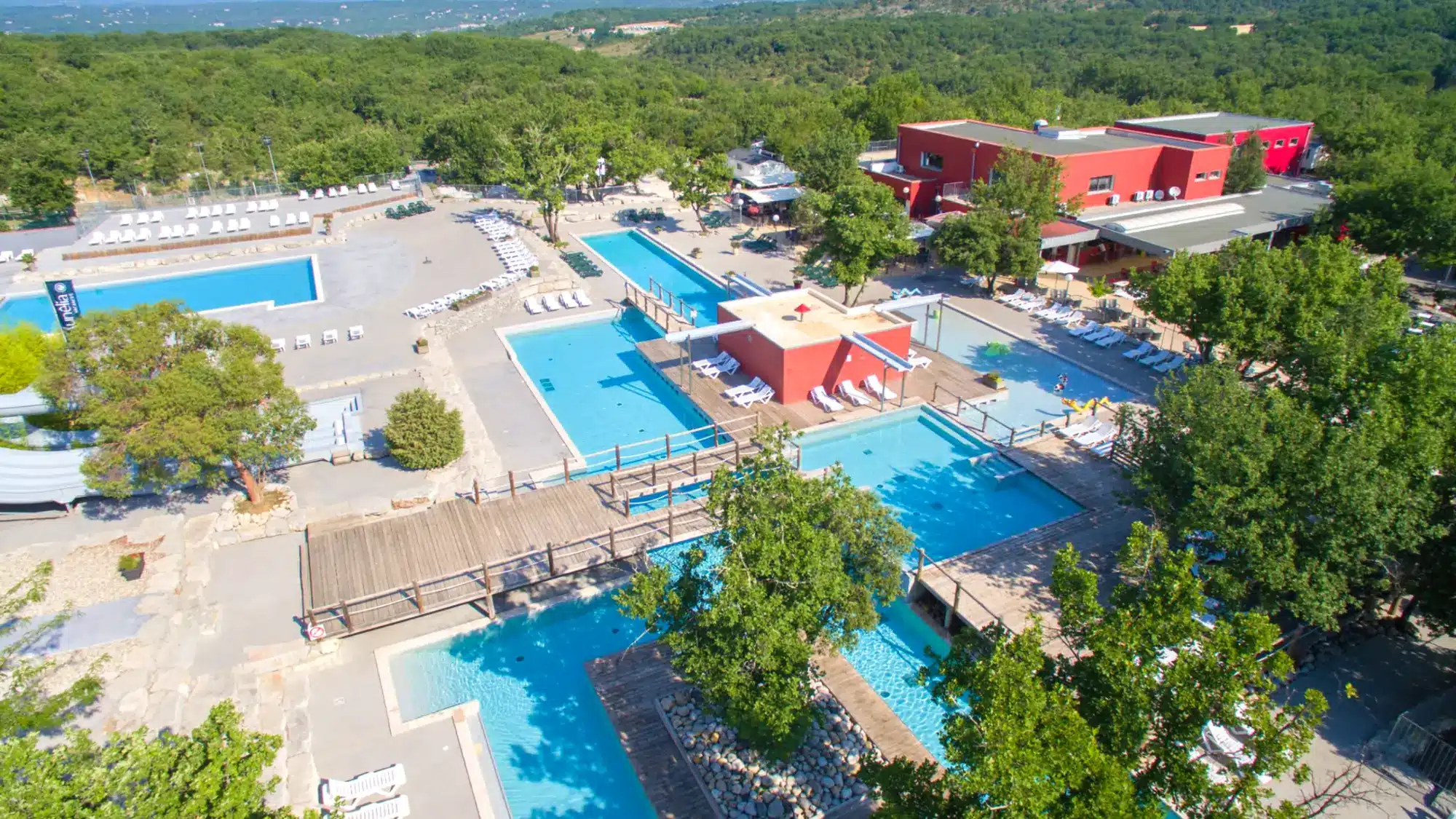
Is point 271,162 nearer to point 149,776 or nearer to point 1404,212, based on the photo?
point 149,776

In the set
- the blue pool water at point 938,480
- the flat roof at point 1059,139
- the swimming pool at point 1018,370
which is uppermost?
the flat roof at point 1059,139

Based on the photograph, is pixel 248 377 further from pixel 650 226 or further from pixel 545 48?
pixel 545 48

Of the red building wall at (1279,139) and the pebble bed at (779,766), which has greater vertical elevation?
the red building wall at (1279,139)

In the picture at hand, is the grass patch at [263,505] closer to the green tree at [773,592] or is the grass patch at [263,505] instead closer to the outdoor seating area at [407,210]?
the green tree at [773,592]

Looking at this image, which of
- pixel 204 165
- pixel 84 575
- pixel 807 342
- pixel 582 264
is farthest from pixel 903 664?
pixel 204 165

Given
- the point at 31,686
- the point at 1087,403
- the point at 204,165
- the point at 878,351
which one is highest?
the point at 878,351

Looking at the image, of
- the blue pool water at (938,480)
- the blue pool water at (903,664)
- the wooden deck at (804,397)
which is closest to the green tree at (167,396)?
the wooden deck at (804,397)
